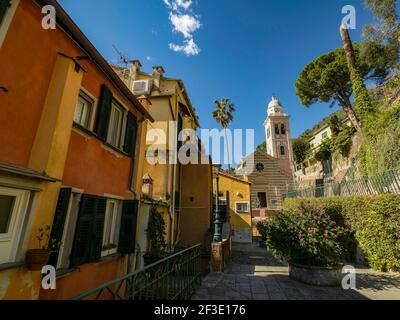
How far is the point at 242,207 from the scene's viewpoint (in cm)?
1942

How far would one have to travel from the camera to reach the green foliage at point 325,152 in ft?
80.5

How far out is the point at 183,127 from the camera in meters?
13.7

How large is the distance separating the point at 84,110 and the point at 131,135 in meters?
1.82

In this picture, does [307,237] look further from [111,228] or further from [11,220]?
[11,220]

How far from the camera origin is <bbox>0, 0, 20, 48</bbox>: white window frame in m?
2.87

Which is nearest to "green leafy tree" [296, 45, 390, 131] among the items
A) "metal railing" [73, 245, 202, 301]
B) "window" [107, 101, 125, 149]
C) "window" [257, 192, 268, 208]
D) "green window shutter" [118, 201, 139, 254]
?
"window" [257, 192, 268, 208]

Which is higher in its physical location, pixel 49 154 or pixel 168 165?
pixel 168 165

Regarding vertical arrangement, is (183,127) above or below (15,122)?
above

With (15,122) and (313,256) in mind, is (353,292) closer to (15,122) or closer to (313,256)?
(313,256)

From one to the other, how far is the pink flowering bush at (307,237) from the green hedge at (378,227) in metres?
1.33

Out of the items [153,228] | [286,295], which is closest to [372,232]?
[286,295]

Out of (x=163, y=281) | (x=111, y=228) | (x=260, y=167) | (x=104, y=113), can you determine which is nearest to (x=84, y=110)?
(x=104, y=113)

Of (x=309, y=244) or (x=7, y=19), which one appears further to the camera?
(x=309, y=244)

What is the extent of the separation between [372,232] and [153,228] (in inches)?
355
